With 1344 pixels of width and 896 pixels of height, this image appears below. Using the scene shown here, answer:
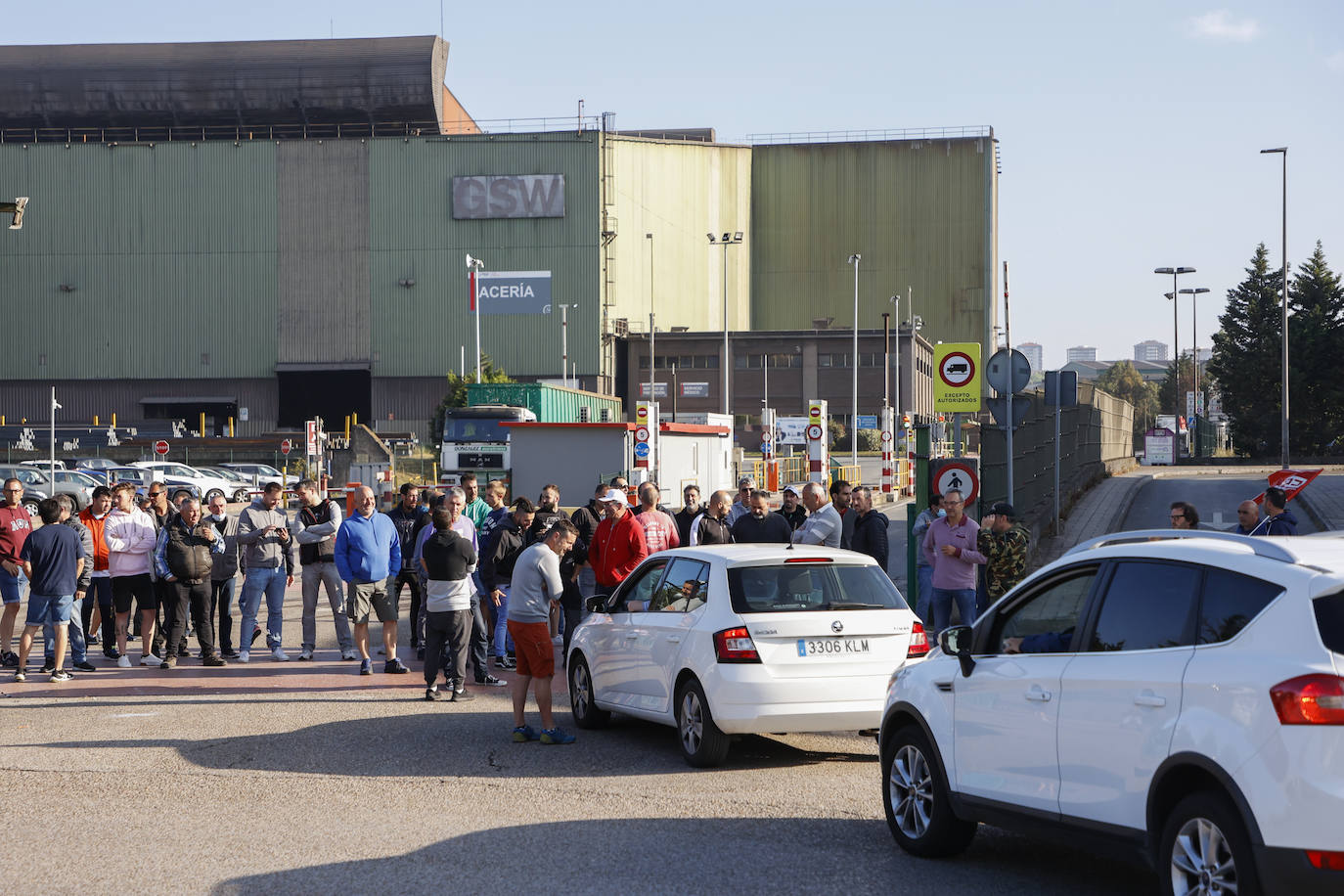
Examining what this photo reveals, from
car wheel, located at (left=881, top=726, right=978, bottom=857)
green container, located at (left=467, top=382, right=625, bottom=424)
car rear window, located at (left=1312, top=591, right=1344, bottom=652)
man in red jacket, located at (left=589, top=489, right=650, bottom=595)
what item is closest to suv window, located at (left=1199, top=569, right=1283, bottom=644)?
car rear window, located at (left=1312, top=591, right=1344, bottom=652)

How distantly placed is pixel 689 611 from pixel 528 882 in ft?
11.4

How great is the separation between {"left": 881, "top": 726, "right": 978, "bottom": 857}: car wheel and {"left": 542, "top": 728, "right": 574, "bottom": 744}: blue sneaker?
143 inches

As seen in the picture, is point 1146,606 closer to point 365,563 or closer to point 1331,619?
point 1331,619

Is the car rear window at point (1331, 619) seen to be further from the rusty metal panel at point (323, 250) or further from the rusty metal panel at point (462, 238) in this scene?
the rusty metal panel at point (323, 250)

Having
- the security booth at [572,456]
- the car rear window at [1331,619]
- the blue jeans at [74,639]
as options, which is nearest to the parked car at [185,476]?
the security booth at [572,456]

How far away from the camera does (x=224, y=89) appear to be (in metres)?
85.6

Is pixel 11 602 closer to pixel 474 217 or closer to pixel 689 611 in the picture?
pixel 689 611

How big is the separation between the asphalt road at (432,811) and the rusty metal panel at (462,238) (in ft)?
238

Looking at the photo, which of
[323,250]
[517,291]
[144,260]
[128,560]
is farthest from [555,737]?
[144,260]

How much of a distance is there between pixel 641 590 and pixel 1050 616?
192 inches

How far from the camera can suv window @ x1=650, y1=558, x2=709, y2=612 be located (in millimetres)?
9812

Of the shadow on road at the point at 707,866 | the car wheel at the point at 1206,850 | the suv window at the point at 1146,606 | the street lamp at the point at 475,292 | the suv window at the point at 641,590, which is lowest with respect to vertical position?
the shadow on road at the point at 707,866

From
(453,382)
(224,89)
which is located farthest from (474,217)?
(224,89)

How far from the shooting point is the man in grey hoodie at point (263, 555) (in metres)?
15.1
